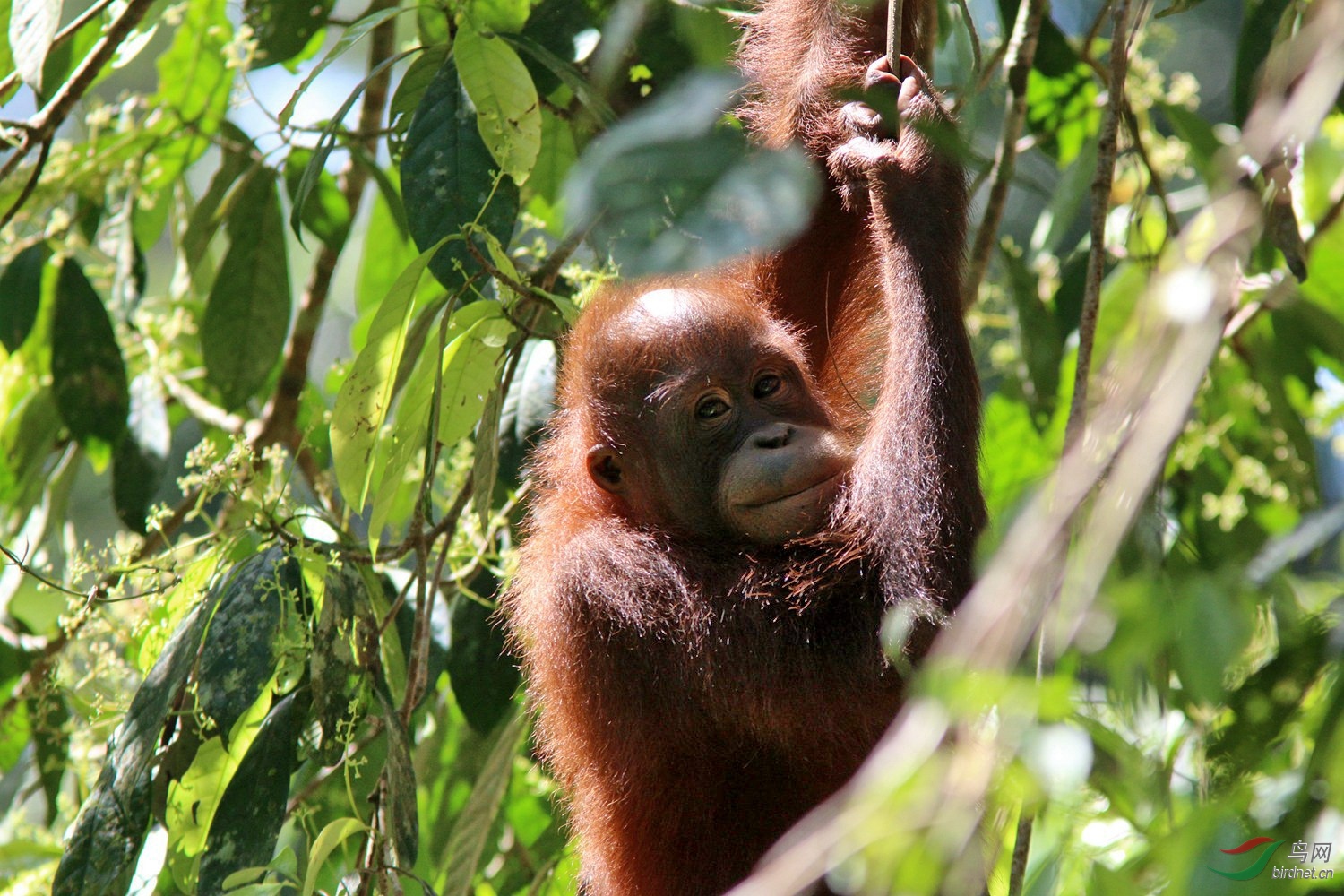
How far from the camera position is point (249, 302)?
384cm

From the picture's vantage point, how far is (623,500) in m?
3.09

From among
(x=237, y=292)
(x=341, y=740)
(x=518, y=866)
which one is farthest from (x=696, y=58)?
(x=518, y=866)

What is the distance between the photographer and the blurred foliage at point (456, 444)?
125cm

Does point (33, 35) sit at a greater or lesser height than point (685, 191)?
greater

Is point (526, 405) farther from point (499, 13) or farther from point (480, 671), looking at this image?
point (499, 13)

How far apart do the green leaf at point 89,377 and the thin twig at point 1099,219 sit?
2.74 m

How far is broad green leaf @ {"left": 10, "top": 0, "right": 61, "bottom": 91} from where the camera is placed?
A: 2.94m

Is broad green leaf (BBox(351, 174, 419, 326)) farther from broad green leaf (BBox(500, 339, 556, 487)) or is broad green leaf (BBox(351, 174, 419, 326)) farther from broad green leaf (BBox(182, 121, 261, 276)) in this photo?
broad green leaf (BBox(500, 339, 556, 487))

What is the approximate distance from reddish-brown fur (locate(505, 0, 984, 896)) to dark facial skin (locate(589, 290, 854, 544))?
0.08ft

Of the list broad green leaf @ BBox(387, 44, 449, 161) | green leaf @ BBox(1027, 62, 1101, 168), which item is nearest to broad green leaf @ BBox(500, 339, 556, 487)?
broad green leaf @ BBox(387, 44, 449, 161)

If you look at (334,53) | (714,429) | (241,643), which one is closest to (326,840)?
(241,643)

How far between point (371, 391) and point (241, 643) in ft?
1.79

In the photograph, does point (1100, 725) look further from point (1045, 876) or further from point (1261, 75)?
point (1261, 75)

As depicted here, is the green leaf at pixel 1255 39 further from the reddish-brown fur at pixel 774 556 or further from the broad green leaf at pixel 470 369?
the broad green leaf at pixel 470 369
